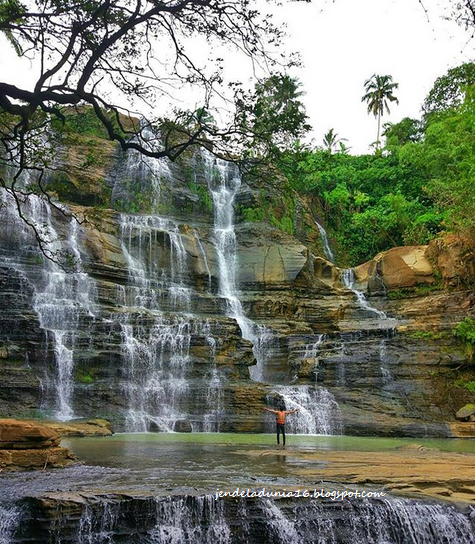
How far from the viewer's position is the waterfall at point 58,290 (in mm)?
21859

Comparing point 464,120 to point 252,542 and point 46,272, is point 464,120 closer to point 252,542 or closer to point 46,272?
point 46,272

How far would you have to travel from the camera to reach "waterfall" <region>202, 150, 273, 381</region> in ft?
88.6

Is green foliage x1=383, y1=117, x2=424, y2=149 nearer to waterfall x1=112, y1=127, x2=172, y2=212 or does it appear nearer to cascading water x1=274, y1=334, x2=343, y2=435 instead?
waterfall x1=112, y1=127, x2=172, y2=212

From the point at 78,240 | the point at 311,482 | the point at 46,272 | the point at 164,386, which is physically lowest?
the point at 311,482

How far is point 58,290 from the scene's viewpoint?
84.6ft

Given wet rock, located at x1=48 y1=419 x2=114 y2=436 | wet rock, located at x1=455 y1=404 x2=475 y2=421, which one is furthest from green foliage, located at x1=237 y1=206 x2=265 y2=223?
wet rock, located at x1=48 y1=419 x2=114 y2=436

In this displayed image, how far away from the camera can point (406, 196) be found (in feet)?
140

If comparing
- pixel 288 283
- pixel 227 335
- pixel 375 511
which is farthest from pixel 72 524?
pixel 288 283

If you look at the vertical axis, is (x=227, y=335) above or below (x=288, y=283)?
below

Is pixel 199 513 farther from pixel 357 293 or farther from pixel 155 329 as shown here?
pixel 357 293

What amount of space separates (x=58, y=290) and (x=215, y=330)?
730cm

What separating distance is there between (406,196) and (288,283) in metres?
16.0

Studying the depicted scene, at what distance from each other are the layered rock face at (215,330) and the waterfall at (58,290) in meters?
0.06

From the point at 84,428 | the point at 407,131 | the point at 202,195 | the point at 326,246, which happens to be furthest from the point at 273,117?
the point at 407,131
